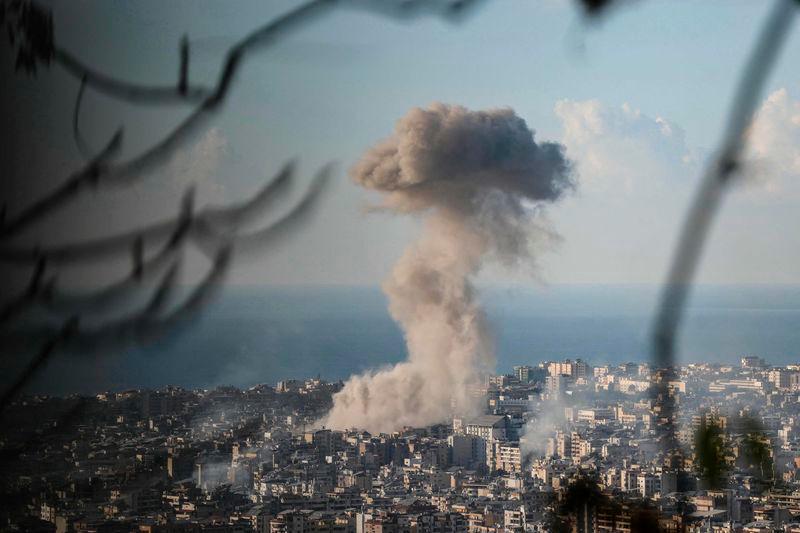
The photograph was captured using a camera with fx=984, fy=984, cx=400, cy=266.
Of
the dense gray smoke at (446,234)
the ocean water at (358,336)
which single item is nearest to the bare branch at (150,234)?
the ocean water at (358,336)

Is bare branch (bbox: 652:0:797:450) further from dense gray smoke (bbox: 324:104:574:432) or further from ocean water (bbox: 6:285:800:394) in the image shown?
dense gray smoke (bbox: 324:104:574:432)

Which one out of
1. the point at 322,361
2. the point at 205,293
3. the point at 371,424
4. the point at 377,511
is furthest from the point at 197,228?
the point at 371,424

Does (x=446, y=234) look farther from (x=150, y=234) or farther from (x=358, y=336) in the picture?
(x=150, y=234)

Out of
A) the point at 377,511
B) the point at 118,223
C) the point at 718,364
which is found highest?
the point at 118,223

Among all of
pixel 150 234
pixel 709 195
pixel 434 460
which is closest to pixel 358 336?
pixel 434 460

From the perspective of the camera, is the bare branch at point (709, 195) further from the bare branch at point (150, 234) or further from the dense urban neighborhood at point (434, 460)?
the bare branch at point (150, 234)

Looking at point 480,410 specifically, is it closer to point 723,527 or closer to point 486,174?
point 486,174

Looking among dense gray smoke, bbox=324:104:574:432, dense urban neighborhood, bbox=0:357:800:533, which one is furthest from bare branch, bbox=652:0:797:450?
dense gray smoke, bbox=324:104:574:432
